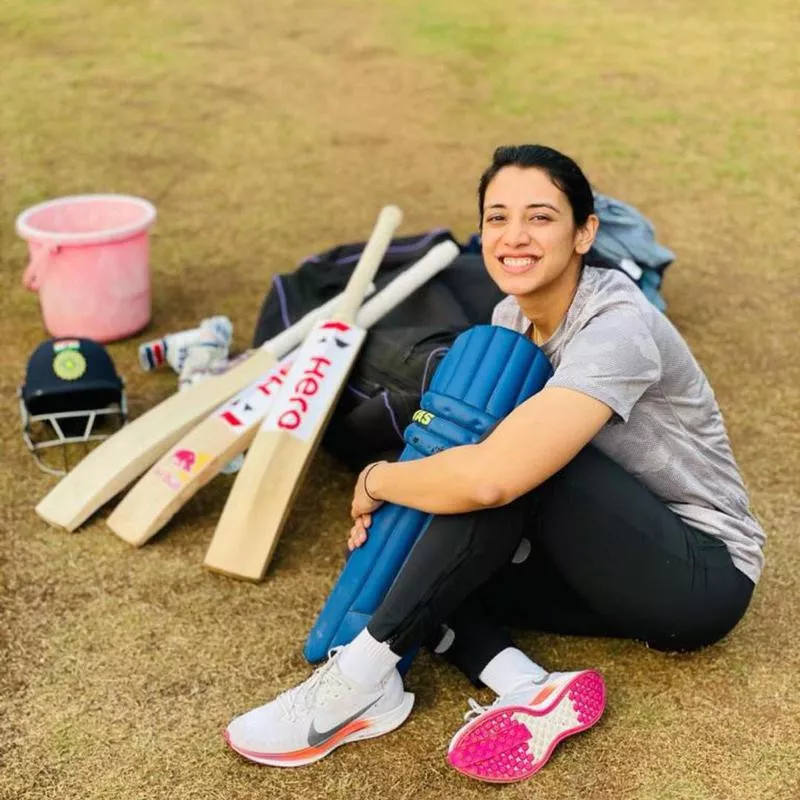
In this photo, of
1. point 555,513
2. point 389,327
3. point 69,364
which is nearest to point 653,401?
point 555,513

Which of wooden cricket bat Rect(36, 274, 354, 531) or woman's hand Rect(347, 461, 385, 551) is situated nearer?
woman's hand Rect(347, 461, 385, 551)

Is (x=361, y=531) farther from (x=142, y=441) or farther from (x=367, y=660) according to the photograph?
(x=142, y=441)

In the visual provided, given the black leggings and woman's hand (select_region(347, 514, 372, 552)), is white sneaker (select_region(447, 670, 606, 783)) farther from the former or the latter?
woman's hand (select_region(347, 514, 372, 552))

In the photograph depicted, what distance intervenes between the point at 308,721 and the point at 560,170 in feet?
3.56

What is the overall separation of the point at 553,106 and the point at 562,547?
4728 millimetres

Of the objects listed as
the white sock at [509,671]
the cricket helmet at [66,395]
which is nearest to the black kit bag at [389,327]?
the cricket helmet at [66,395]

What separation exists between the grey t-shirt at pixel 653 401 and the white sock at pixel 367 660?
1.75 ft

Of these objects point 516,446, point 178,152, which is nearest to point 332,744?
point 516,446

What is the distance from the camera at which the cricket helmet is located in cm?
294

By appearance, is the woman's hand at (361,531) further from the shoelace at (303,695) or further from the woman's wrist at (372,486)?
the shoelace at (303,695)

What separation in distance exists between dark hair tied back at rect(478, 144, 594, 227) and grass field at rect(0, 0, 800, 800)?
0.91 metres

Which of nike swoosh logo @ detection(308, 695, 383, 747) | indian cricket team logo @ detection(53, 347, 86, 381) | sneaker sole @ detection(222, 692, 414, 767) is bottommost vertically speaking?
sneaker sole @ detection(222, 692, 414, 767)

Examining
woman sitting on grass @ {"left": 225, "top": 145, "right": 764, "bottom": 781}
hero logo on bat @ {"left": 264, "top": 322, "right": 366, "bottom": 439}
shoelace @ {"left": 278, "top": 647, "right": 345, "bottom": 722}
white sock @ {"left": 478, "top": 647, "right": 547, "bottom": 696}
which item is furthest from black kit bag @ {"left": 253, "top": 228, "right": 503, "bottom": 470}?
shoelace @ {"left": 278, "top": 647, "right": 345, "bottom": 722}

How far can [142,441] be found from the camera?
Answer: 284 centimetres
